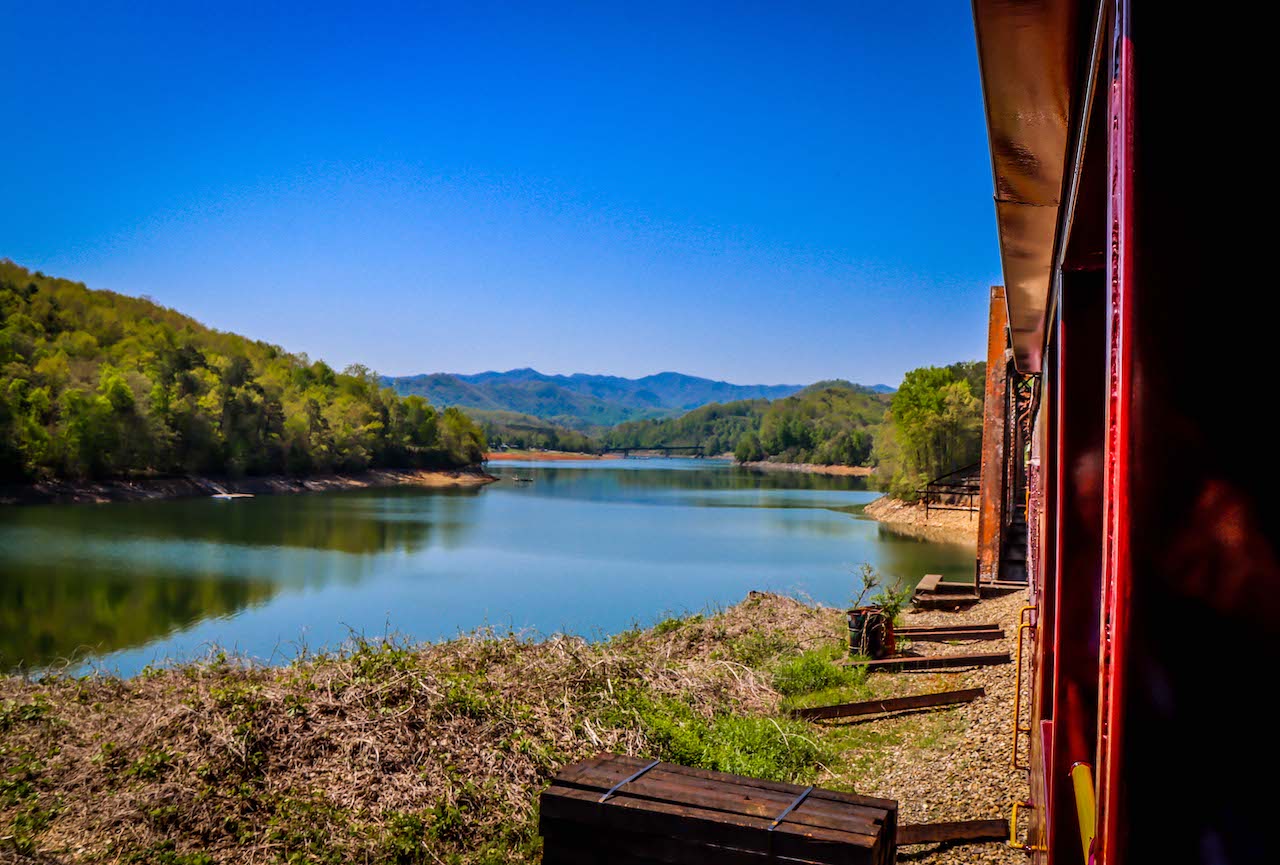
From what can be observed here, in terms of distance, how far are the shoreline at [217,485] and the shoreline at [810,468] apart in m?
44.5

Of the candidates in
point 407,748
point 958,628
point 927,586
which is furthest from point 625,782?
point 927,586

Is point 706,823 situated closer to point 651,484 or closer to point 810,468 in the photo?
point 651,484

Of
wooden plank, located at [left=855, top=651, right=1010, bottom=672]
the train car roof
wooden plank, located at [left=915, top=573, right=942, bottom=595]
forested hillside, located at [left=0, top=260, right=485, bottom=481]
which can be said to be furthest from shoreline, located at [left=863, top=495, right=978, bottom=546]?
forested hillside, located at [left=0, top=260, right=485, bottom=481]

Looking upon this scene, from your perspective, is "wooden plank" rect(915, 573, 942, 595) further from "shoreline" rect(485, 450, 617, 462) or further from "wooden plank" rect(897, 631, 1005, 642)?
"shoreline" rect(485, 450, 617, 462)

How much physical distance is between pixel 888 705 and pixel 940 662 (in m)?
1.95

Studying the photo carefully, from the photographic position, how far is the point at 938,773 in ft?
26.1

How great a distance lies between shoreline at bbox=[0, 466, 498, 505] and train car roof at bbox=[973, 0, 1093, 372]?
188ft

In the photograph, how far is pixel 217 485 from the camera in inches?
2554

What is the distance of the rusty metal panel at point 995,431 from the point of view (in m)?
13.0

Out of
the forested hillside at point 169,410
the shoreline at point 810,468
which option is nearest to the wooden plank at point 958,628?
the forested hillside at point 169,410

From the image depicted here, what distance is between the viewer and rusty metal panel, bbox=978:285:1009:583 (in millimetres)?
12961

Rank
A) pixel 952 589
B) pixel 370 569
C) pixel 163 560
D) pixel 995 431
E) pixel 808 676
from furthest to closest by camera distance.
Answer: pixel 370 569 < pixel 163 560 < pixel 952 589 < pixel 995 431 < pixel 808 676

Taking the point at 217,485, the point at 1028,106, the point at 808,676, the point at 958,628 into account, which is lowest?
the point at 217,485

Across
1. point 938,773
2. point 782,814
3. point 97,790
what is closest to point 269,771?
point 97,790
